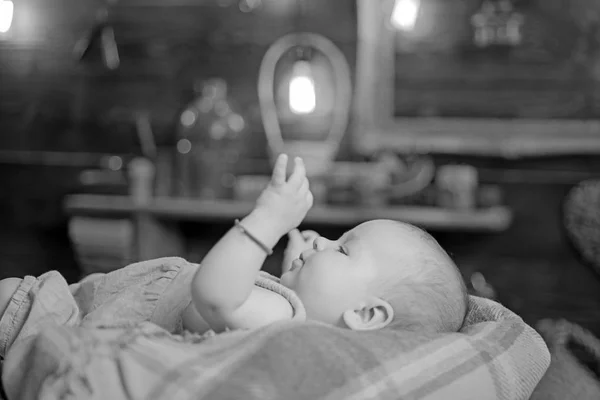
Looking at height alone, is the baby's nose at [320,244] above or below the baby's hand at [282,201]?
below

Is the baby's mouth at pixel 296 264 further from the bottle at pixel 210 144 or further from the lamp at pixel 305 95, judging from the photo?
the bottle at pixel 210 144

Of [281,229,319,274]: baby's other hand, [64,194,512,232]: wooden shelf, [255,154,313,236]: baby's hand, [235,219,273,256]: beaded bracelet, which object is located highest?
[255,154,313,236]: baby's hand

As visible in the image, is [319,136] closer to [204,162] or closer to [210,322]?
[204,162]

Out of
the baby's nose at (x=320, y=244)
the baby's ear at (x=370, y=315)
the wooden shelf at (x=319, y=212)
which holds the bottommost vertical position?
the wooden shelf at (x=319, y=212)

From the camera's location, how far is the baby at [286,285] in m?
0.97

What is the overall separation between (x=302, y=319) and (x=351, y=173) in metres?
2.03

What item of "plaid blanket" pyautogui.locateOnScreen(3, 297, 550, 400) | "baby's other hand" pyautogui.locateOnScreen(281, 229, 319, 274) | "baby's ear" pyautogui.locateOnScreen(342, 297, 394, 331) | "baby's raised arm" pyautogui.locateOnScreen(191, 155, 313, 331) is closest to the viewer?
"plaid blanket" pyautogui.locateOnScreen(3, 297, 550, 400)

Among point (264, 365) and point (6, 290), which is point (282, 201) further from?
point (6, 290)

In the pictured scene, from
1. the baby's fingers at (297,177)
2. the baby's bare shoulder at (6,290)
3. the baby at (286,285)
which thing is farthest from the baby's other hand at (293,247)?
the baby's bare shoulder at (6,290)

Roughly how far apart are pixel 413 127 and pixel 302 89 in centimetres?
48

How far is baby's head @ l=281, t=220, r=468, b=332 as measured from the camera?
108cm

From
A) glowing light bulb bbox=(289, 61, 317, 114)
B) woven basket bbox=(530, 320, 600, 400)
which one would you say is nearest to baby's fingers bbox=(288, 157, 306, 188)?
woven basket bbox=(530, 320, 600, 400)

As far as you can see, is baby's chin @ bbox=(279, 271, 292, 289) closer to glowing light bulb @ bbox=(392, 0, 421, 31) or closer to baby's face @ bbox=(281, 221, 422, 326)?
baby's face @ bbox=(281, 221, 422, 326)

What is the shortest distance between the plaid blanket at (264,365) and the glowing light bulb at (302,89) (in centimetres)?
222
